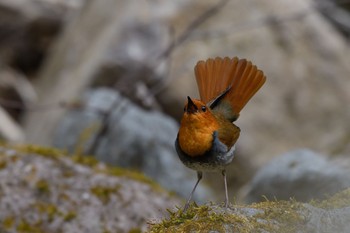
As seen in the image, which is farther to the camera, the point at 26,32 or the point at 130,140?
the point at 26,32

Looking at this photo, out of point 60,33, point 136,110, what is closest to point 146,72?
point 136,110

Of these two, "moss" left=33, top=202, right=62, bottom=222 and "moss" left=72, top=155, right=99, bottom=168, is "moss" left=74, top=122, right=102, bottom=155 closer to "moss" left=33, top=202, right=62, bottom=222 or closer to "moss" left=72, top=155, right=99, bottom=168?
"moss" left=72, top=155, right=99, bottom=168

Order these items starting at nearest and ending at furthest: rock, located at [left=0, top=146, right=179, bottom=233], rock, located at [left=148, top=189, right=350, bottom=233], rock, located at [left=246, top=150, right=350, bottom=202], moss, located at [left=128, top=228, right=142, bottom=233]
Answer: rock, located at [left=148, top=189, right=350, bottom=233]
rock, located at [left=0, top=146, right=179, bottom=233]
moss, located at [left=128, top=228, right=142, bottom=233]
rock, located at [left=246, top=150, right=350, bottom=202]

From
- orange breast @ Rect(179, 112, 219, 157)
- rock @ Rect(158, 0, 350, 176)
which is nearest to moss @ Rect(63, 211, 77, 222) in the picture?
orange breast @ Rect(179, 112, 219, 157)

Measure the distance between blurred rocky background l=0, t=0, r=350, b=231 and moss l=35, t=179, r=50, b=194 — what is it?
2088 mm

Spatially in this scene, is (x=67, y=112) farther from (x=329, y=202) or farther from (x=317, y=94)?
(x=329, y=202)

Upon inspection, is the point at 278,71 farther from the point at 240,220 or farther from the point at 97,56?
the point at 240,220

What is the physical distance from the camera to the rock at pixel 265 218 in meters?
3.03

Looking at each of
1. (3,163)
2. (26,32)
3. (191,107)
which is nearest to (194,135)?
(191,107)

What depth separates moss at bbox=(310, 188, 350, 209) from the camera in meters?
3.25

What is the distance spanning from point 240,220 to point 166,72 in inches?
269

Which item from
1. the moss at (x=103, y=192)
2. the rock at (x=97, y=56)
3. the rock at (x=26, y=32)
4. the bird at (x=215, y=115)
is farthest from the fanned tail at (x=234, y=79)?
the rock at (x=26, y=32)

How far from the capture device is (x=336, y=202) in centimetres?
331

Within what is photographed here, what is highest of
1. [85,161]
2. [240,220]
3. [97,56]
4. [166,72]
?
[166,72]
